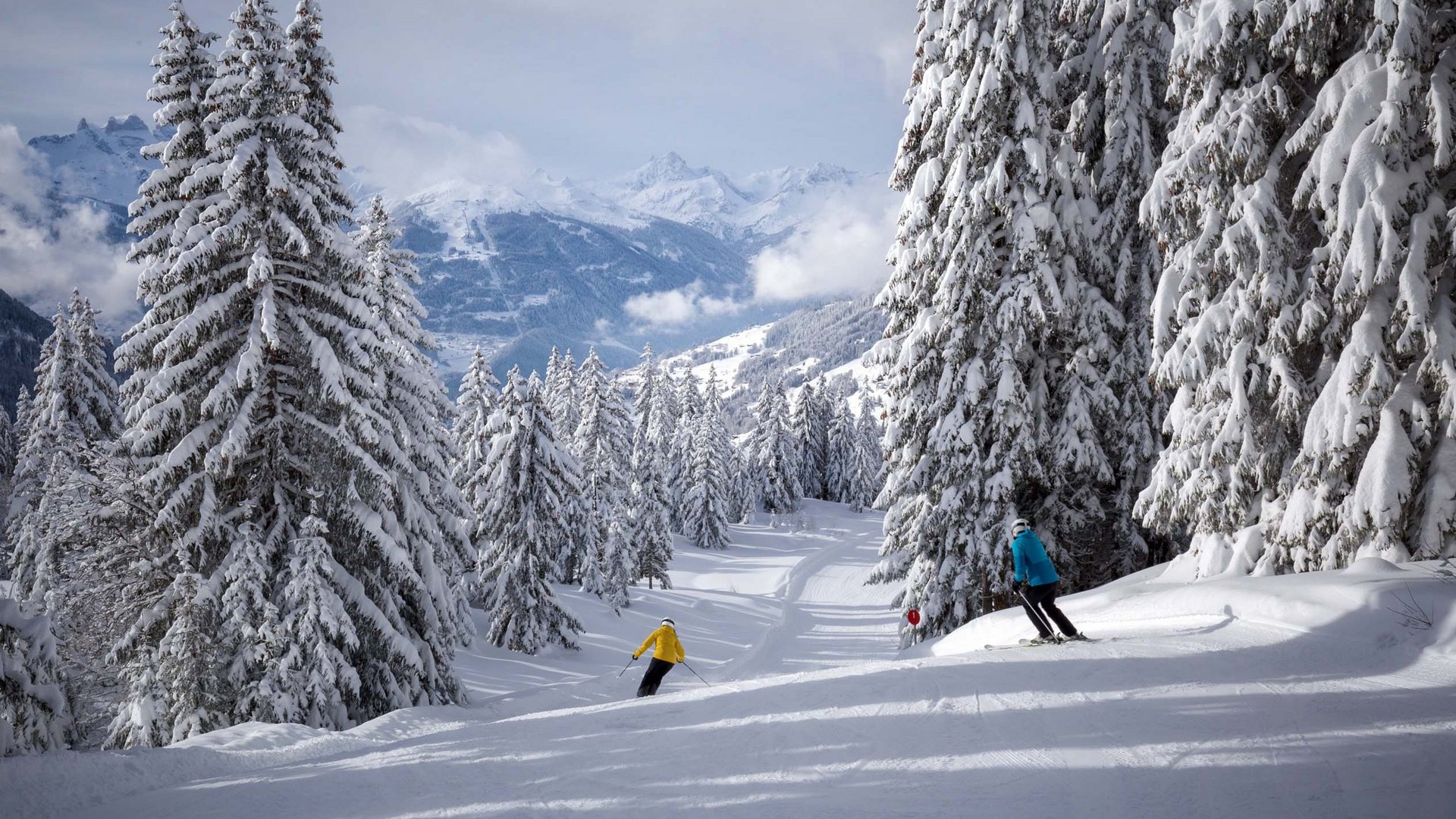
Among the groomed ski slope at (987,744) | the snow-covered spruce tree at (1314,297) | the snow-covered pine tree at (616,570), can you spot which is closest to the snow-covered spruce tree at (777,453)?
the snow-covered pine tree at (616,570)

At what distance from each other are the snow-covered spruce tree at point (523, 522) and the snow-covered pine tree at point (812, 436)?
57.4 metres

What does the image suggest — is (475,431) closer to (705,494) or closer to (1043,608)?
(705,494)

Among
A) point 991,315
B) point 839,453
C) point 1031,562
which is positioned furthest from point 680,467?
point 1031,562

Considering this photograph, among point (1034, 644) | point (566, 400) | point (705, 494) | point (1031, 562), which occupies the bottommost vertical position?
point (1034, 644)

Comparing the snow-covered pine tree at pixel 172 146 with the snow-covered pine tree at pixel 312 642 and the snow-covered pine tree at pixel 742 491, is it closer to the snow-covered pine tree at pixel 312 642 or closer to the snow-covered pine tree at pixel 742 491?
the snow-covered pine tree at pixel 312 642

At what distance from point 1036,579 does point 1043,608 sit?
432mm

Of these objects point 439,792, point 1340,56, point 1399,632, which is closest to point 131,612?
point 439,792

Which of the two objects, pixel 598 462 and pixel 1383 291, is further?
pixel 598 462

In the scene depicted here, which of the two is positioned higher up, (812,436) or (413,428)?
(812,436)

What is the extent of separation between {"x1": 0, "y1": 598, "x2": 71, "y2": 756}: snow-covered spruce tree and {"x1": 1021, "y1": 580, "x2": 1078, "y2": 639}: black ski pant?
10.9 m

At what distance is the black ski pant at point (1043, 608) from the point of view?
885 centimetres

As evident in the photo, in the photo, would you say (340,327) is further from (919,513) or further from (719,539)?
(719,539)

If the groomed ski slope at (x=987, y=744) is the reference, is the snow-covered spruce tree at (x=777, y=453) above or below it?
above

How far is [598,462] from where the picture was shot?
41.3 meters
